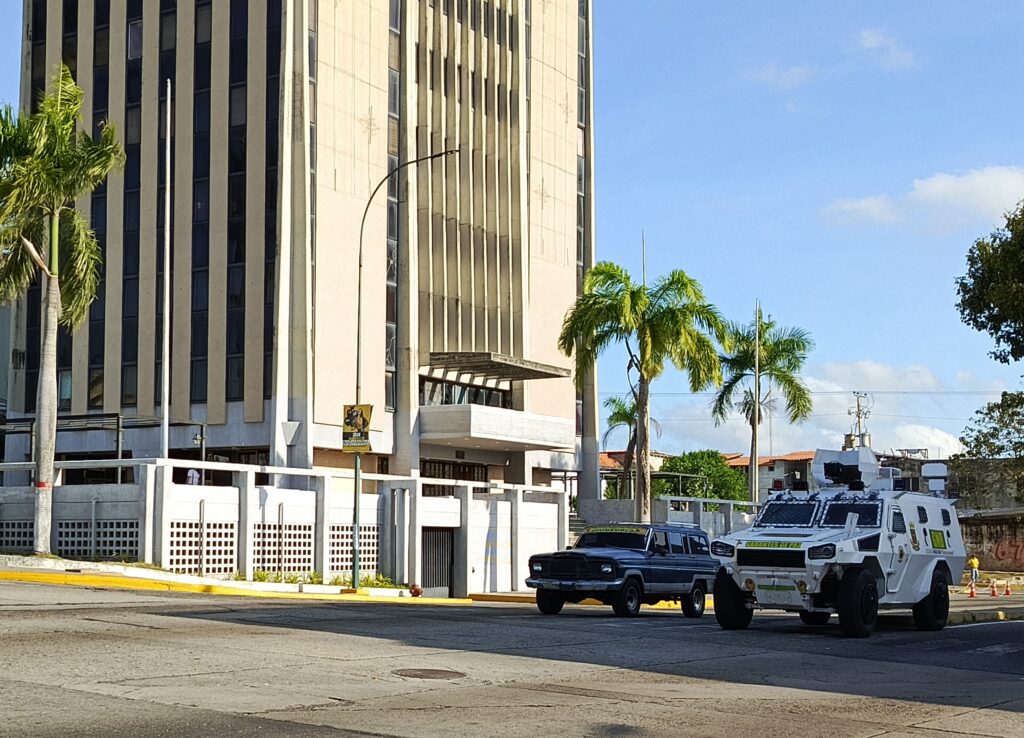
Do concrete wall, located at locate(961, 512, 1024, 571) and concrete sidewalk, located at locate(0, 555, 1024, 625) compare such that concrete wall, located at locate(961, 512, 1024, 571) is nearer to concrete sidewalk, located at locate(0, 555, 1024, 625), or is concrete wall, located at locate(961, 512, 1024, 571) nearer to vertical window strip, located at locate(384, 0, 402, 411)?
vertical window strip, located at locate(384, 0, 402, 411)

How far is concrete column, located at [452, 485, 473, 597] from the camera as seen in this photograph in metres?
40.4

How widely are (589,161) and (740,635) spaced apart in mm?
43904

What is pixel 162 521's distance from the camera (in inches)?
1168

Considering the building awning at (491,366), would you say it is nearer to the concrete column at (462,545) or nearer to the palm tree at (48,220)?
the concrete column at (462,545)

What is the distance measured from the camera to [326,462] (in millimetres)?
47000

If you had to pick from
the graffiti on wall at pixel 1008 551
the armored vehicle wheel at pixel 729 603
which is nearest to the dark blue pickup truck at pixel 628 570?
the armored vehicle wheel at pixel 729 603

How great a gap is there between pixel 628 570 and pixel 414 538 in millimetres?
16104

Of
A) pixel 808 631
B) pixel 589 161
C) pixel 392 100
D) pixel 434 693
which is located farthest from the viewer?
pixel 589 161

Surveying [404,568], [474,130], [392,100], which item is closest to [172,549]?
[404,568]

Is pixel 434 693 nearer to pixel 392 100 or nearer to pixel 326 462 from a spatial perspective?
pixel 326 462

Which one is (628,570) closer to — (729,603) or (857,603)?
(729,603)

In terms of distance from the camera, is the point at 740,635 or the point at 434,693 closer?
the point at 434,693

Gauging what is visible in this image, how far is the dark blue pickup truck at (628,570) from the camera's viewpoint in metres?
23.1

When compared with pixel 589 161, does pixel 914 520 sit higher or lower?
lower
